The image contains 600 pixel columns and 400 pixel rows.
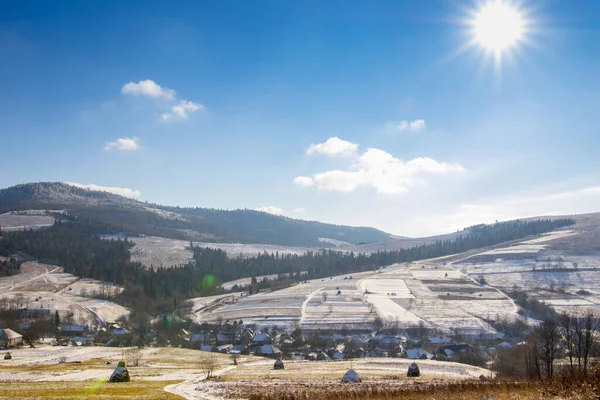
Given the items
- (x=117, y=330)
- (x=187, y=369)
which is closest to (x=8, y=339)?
(x=117, y=330)

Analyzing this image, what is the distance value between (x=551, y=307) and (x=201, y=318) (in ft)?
409

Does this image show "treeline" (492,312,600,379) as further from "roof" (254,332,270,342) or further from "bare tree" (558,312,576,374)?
"roof" (254,332,270,342)

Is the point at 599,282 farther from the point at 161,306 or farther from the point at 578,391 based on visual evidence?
the point at 578,391

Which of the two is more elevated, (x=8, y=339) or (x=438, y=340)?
(x=8, y=339)

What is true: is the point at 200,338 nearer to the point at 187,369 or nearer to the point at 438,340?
the point at 187,369

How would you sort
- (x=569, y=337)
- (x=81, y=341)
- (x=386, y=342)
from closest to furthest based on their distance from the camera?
(x=569, y=337), (x=386, y=342), (x=81, y=341)

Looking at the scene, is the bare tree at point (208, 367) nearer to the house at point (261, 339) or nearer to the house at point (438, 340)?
the house at point (261, 339)

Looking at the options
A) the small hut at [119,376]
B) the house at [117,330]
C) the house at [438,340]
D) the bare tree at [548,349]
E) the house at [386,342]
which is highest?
the small hut at [119,376]

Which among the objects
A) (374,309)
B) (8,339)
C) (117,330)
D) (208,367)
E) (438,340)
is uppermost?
(208,367)

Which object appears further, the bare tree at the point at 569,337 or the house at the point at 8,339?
the house at the point at 8,339

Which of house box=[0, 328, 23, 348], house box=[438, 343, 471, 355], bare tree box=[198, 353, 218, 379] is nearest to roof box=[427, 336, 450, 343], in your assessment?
house box=[438, 343, 471, 355]

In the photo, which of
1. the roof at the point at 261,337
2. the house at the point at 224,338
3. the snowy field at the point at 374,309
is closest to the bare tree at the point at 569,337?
the snowy field at the point at 374,309

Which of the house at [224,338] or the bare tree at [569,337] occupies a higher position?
the bare tree at [569,337]

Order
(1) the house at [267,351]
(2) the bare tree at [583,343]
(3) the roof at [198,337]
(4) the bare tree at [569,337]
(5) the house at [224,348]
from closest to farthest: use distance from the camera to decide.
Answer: (2) the bare tree at [583,343]
(4) the bare tree at [569,337]
(1) the house at [267,351]
(5) the house at [224,348]
(3) the roof at [198,337]
